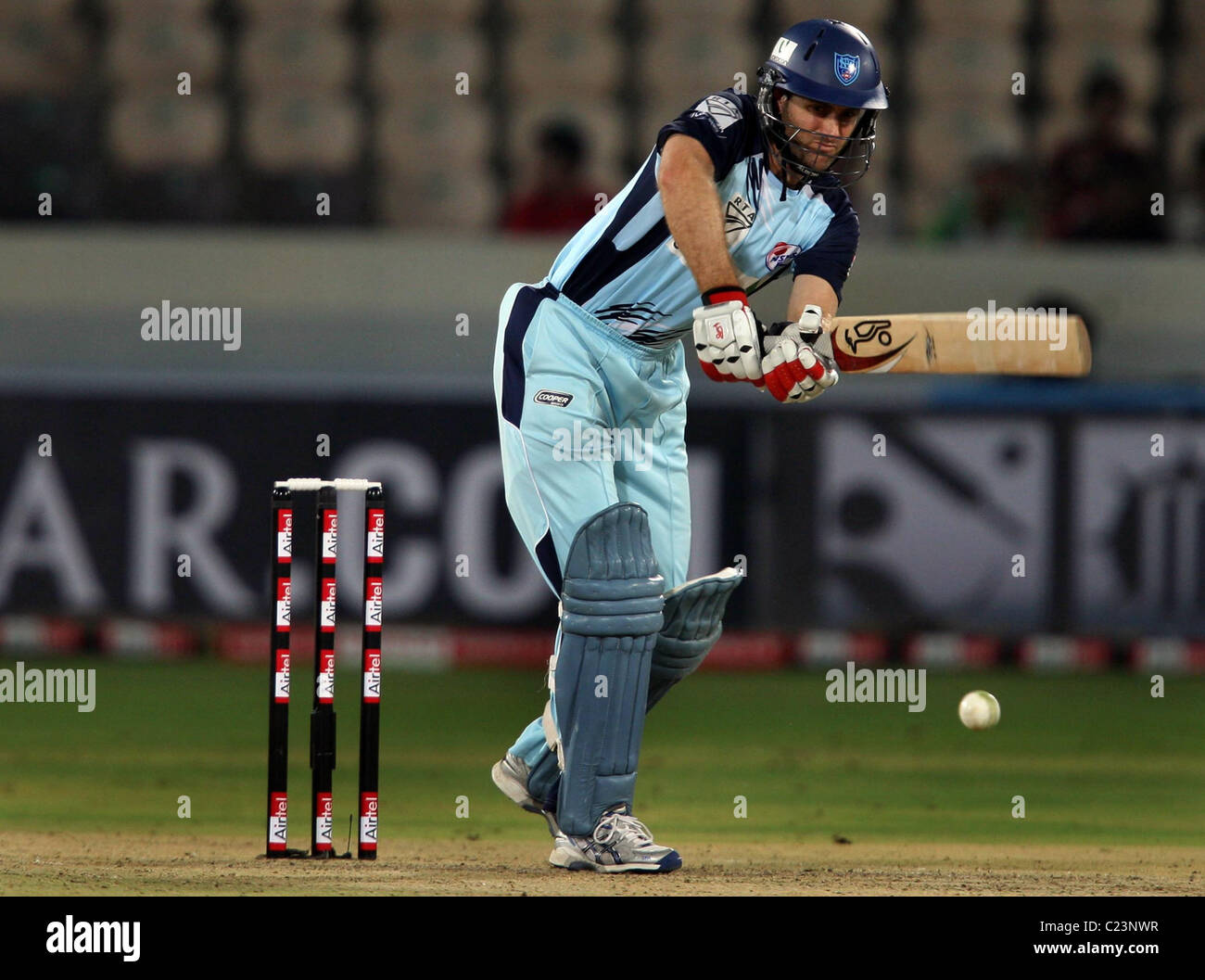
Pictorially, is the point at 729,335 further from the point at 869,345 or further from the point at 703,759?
the point at 703,759

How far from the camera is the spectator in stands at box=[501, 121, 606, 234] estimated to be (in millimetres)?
10742

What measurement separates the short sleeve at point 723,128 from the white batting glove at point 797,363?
1.38 feet

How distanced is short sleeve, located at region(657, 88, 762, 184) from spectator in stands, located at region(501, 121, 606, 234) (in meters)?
6.10

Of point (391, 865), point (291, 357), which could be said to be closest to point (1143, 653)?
point (291, 357)

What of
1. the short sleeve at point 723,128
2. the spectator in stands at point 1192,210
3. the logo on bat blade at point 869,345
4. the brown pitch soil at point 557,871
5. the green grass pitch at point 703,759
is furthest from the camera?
the spectator in stands at point 1192,210

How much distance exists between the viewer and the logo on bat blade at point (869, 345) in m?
4.69

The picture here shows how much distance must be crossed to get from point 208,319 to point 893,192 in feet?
13.2

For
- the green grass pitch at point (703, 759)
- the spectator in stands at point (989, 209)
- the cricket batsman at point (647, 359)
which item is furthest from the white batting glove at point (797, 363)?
the spectator in stands at point (989, 209)

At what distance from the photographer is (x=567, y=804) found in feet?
14.9

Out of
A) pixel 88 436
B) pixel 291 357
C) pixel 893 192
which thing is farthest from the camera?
pixel 893 192

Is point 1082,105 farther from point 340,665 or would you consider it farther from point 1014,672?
point 340,665

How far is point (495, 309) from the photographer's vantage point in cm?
1055

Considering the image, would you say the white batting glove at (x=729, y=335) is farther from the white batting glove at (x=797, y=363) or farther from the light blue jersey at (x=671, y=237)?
the light blue jersey at (x=671, y=237)

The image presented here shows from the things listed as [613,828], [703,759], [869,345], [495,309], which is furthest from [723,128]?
[495,309]
